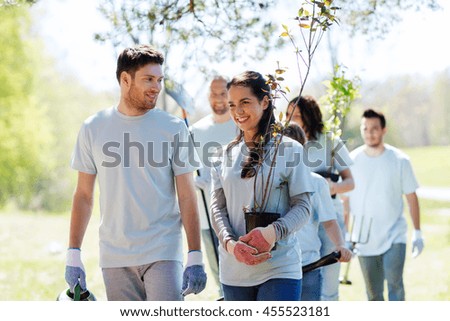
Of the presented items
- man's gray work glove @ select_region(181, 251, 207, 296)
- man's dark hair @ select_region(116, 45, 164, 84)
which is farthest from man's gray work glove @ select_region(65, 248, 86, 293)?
man's dark hair @ select_region(116, 45, 164, 84)

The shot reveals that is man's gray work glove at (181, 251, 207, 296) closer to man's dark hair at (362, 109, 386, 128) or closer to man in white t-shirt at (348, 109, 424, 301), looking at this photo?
man in white t-shirt at (348, 109, 424, 301)

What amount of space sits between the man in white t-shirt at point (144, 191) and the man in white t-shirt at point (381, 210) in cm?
263

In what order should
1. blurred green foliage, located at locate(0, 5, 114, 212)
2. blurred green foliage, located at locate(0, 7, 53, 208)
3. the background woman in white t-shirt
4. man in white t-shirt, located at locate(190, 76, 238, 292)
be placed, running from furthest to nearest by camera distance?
blurred green foliage, located at locate(0, 5, 114, 212), blurred green foliage, located at locate(0, 7, 53, 208), man in white t-shirt, located at locate(190, 76, 238, 292), the background woman in white t-shirt

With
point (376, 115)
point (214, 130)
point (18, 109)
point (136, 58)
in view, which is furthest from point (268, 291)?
point (18, 109)

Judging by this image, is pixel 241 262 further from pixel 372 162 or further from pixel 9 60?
pixel 9 60

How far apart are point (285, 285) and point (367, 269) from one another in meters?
2.87

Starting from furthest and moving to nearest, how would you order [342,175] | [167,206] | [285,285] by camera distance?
[342,175]
[167,206]
[285,285]

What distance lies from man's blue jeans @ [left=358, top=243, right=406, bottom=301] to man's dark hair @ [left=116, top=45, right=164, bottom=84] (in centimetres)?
298

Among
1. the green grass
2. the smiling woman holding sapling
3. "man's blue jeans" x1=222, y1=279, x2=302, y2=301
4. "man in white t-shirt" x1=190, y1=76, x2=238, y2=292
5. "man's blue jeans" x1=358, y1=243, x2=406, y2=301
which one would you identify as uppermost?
"man in white t-shirt" x1=190, y1=76, x2=238, y2=292

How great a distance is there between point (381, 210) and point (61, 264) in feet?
26.0

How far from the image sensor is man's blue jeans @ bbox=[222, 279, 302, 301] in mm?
3141

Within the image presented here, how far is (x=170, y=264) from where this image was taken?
3.36 meters

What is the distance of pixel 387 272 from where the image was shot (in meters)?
5.78
